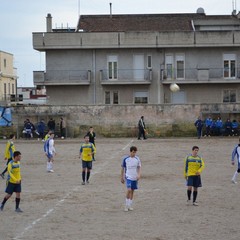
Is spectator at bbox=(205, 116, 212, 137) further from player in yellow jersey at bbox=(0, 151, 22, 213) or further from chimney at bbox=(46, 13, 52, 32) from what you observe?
player in yellow jersey at bbox=(0, 151, 22, 213)

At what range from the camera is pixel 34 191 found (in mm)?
18609

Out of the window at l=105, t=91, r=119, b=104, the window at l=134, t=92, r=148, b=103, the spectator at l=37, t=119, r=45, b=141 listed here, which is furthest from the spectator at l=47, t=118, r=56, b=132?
the window at l=134, t=92, r=148, b=103

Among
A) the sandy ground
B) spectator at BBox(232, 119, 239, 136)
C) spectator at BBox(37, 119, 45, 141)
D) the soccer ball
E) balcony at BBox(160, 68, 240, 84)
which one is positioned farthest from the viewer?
balcony at BBox(160, 68, 240, 84)

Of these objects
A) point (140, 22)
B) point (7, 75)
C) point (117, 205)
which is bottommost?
point (117, 205)

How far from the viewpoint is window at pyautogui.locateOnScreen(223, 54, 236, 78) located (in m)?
50.2

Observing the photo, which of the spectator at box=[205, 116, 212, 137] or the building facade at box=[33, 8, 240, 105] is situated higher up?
the building facade at box=[33, 8, 240, 105]

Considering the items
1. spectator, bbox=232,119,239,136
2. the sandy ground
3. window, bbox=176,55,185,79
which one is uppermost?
window, bbox=176,55,185,79

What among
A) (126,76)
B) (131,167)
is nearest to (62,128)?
(126,76)

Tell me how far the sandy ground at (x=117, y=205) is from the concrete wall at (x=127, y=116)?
15.6 meters

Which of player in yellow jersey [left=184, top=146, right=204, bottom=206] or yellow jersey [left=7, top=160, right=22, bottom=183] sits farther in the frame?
player in yellow jersey [left=184, top=146, right=204, bottom=206]

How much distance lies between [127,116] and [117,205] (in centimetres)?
2863

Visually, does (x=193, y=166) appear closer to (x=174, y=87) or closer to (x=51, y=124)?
(x=51, y=124)

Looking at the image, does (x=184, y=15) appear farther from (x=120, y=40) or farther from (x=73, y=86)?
(x=73, y=86)

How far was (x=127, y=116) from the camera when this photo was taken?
44.2 metres
